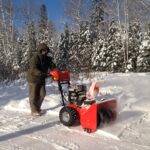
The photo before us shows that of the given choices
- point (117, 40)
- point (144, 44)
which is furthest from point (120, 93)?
point (117, 40)

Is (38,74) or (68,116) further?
(38,74)

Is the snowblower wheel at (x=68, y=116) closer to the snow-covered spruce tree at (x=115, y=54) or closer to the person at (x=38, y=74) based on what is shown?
the person at (x=38, y=74)

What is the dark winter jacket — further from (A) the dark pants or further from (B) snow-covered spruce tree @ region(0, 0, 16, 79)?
(B) snow-covered spruce tree @ region(0, 0, 16, 79)

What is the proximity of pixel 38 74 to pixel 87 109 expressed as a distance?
71.2 inches

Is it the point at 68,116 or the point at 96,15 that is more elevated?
the point at 96,15

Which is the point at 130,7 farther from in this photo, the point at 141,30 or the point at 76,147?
the point at 76,147

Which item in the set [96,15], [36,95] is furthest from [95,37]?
[36,95]

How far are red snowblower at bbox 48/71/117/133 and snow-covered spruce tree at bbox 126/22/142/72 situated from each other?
69.9 ft

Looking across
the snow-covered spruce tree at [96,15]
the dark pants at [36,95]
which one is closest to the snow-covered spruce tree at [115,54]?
the snow-covered spruce tree at [96,15]

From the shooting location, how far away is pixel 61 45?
38656 millimetres

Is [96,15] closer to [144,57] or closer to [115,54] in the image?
[115,54]

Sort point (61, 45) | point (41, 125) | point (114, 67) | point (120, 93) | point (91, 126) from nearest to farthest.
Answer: point (91, 126) → point (41, 125) → point (120, 93) → point (114, 67) → point (61, 45)

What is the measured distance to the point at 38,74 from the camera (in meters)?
7.60

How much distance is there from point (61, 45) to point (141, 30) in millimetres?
10349
